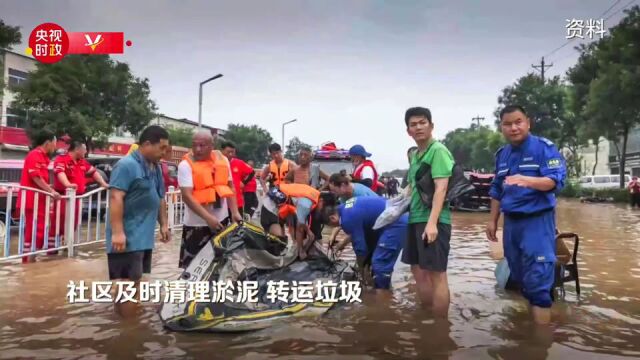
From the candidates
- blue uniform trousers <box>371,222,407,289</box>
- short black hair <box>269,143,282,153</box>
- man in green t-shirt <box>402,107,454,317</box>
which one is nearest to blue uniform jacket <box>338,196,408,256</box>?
blue uniform trousers <box>371,222,407,289</box>

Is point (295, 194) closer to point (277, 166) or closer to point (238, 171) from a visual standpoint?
point (277, 166)

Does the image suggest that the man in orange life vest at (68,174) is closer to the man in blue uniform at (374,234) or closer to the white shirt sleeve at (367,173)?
the white shirt sleeve at (367,173)

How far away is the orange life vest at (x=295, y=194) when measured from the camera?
16.5 ft

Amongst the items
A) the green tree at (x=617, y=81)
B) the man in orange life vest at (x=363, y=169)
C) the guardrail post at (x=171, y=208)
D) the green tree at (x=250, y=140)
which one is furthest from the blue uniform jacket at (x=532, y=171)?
the green tree at (x=250, y=140)

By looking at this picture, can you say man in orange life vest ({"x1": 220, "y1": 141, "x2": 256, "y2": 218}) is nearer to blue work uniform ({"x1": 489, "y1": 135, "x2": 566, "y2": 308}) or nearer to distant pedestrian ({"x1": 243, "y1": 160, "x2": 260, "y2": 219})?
distant pedestrian ({"x1": 243, "y1": 160, "x2": 260, "y2": 219})

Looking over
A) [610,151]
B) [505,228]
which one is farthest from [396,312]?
[610,151]

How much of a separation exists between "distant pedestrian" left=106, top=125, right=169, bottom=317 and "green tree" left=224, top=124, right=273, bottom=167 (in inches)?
2075

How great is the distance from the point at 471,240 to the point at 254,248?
5.88 metres

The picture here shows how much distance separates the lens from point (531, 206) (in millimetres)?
3465

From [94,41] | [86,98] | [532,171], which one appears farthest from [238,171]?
[86,98]

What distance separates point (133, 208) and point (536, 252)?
289cm

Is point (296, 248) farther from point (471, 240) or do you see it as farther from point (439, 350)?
point (471, 240)

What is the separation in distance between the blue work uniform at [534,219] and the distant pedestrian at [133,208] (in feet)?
8.61

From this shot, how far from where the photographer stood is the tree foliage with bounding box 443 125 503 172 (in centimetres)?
5506
